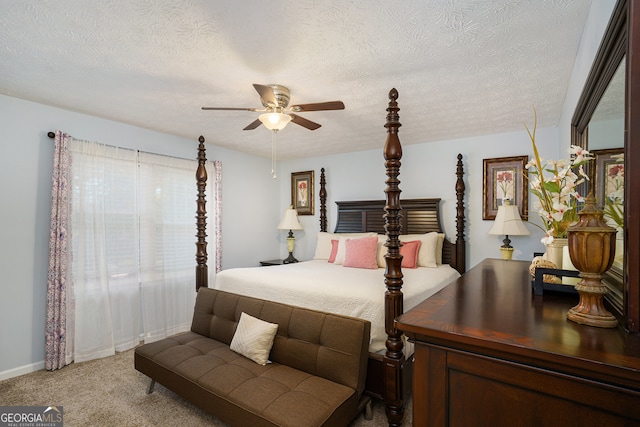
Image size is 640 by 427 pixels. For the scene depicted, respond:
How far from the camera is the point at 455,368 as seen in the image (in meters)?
0.81

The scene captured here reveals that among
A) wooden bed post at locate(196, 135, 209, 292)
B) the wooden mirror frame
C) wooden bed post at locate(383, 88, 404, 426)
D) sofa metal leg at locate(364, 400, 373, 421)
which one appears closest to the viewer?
the wooden mirror frame

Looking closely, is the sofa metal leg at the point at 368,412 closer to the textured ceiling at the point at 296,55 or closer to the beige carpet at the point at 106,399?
the beige carpet at the point at 106,399

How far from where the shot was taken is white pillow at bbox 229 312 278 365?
222 cm

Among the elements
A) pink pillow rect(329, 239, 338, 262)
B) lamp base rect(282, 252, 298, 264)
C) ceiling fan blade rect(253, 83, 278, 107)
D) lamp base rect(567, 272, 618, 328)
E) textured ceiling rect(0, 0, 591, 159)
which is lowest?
lamp base rect(282, 252, 298, 264)

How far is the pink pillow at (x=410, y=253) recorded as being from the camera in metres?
3.61

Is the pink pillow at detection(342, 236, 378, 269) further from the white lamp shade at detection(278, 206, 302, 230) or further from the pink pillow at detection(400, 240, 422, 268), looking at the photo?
the white lamp shade at detection(278, 206, 302, 230)

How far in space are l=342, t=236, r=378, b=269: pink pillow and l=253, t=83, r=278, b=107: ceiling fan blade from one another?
200cm

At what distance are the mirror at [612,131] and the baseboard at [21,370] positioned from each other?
4.12 metres

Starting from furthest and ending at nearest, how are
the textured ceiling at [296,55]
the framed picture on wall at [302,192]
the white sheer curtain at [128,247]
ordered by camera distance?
the framed picture on wall at [302,192] < the white sheer curtain at [128,247] < the textured ceiling at [296,55]

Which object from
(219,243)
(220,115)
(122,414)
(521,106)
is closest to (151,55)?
(220,115)

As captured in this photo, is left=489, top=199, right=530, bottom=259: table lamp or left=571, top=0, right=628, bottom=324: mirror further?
left=489, top=199, right=530, bottom=259: table lamp

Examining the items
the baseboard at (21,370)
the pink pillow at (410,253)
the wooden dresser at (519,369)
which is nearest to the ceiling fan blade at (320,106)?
the wooden dresser at (519,369)

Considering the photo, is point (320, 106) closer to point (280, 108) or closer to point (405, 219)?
point (280, 108)

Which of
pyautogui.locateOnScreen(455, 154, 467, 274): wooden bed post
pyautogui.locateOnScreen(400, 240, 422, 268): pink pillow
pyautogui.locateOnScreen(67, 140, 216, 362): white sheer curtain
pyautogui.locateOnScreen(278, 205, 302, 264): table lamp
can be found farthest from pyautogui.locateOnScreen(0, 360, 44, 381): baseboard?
pyautogui.locateOnScreen(455, 154, 467, 274): wooden bed post
